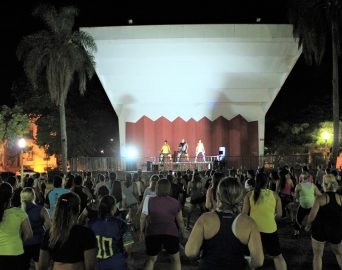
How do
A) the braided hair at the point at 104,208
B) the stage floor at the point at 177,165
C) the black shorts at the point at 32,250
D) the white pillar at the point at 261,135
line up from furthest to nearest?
the white pillar at the point at 261,135
the stage floor at the point at 177,165
the black shorts at the point at 32,250
the braided hair at the point at 104,208

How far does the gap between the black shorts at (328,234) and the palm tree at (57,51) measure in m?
20.9

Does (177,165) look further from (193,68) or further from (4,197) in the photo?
(4,197)

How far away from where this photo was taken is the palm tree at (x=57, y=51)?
1006 inches

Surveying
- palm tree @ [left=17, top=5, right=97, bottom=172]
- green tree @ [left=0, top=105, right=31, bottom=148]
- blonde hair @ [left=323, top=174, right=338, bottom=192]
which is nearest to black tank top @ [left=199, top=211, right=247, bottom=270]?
blonde hair @ [left=323, top=174, right=338, bottom=192]

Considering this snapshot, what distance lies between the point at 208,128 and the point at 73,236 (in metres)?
28.9

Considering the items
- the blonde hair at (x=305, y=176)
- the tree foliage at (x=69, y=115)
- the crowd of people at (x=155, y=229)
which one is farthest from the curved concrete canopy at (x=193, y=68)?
the crowd of people at (x=155, y=229)

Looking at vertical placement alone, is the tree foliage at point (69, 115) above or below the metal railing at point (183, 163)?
above

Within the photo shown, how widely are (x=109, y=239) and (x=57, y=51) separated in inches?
906

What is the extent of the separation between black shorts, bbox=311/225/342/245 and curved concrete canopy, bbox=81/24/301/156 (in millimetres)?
21878

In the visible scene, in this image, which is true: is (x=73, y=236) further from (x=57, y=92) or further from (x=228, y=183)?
(x=57, y=92)

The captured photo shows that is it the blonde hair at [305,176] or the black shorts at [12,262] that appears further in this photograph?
the blonde hair at [305,176]

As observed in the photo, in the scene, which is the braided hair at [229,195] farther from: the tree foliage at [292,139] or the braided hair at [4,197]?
the tree foliage at [292,139]

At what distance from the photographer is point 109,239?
4320mm

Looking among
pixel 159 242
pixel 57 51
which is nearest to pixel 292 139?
pixel 57 51
